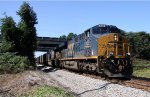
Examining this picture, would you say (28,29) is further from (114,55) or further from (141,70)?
(114,55)

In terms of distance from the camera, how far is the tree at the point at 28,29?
3392 cm

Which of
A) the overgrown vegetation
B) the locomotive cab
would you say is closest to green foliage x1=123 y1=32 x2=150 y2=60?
the overgrown vegetation

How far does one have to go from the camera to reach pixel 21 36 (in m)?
33.4

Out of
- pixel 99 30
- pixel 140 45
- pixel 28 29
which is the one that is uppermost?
pixel 28 29

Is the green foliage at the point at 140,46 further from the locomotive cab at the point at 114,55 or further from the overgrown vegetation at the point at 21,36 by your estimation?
the locomotive cab at the point at 114,55

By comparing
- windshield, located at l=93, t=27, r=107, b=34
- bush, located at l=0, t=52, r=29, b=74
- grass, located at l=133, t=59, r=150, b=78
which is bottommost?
grass, located at l=133, t=59, r=150, b=78

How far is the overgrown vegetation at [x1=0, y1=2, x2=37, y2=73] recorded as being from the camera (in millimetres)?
29078

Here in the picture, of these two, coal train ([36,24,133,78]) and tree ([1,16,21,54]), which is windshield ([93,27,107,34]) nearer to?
coal train ([36,24,133,78])

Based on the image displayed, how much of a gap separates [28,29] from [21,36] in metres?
1.37

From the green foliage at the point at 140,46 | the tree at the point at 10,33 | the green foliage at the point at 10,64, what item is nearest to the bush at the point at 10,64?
the green foliage at the point at 10,64

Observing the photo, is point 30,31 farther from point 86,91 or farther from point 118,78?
point 86,91

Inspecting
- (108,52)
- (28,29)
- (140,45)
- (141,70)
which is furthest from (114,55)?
(140,45)

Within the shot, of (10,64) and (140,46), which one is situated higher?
(140,46)

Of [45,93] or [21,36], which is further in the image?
[21,36]
